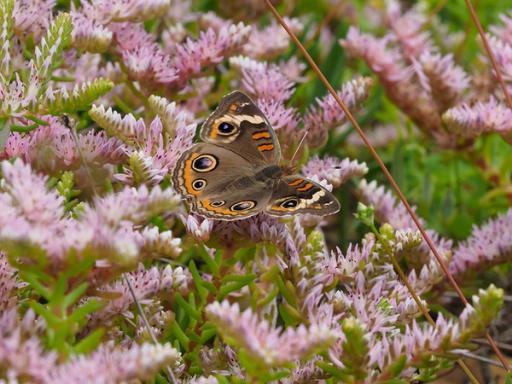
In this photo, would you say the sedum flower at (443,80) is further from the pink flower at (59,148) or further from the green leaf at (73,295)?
the green leaf at (73,295)

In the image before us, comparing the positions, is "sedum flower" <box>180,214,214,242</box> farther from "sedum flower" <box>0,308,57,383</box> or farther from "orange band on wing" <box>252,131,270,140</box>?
"sedum flower" <box>0,308,57,383</box>

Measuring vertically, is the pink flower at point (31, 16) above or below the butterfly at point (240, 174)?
above

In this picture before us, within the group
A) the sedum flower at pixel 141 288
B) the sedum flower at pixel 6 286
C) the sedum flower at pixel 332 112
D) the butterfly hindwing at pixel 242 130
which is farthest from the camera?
the sedum flower at pixel 332 112

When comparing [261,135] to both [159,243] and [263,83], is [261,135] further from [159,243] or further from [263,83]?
[159,243]

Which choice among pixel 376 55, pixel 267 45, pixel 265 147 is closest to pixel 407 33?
pixel 376 55

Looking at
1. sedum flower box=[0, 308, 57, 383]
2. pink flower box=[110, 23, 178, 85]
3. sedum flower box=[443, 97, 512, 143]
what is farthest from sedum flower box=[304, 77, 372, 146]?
sedum flower box=[0, 308, 57, 383]

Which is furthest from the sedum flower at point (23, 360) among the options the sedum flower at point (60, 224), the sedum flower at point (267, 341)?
the sedum flower at point (267, 341)

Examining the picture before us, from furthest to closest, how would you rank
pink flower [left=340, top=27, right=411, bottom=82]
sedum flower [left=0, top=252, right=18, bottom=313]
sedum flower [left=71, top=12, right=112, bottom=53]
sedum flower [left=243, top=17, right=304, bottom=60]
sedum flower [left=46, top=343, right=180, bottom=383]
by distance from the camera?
pink flower [left=340, top=27, right=411, bottom=82] → sedum flower [left=243, top=17, right=304, bottom=60] → sedum flower [left=71, top=12, right=112, bottom=53] → sedum flower [left=0, top=252, right=18, bottom=313] → sedum flower [left=46, top=343, right=180, bottom=383]

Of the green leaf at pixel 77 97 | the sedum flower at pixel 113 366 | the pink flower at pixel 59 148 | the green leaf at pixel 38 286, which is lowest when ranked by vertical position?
the sedum flower at pixel 113 366

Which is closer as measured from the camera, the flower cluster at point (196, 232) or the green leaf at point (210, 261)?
the flower cluster at point (196, 232)
